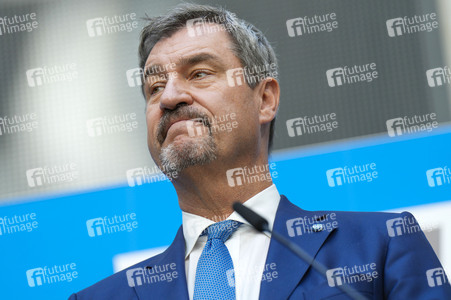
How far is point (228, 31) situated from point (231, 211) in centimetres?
49

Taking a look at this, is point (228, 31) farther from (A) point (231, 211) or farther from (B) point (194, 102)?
(A) point (231, 211)

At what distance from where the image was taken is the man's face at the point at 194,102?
1.53m

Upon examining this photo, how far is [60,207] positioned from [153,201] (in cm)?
31

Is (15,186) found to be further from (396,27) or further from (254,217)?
(396,27)

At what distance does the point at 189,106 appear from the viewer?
1538 mm

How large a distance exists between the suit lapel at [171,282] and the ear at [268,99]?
15.5 inches

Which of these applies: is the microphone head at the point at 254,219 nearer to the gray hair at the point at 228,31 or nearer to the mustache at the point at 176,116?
the mustache at the point at 176,116

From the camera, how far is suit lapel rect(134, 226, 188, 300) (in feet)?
4.51

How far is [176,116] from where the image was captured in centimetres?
153

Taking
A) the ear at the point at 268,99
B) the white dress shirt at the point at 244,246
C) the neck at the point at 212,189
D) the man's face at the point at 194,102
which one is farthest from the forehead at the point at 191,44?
the white dress shirt at the point at 244,246

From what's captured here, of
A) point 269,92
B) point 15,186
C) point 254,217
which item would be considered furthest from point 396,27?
point 15,186

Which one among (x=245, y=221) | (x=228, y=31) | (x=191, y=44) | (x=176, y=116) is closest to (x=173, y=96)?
(x=176, y=116)

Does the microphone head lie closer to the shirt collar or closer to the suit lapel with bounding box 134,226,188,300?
the shirt collar

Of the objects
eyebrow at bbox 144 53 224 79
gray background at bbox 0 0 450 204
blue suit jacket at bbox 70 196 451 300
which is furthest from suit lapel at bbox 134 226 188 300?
gray background at bbox 0 0 450 204
